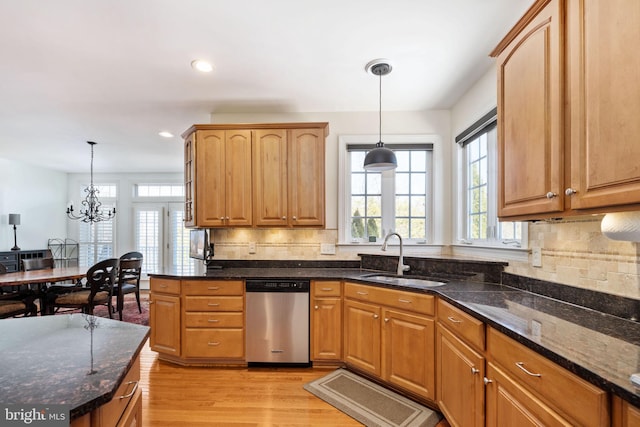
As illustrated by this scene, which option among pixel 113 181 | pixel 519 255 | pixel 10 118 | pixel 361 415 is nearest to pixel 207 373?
pixel 361 415

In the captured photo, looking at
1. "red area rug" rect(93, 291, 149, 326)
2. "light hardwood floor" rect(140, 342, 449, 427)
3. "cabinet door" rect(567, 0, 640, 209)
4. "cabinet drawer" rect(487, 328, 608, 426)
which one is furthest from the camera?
"red area rug" rect(93, 291, 149, 326)

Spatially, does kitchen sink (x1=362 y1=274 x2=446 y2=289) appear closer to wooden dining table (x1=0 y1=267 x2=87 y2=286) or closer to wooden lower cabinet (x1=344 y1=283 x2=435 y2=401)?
wooden lower cabinet (x1=344 y1=283 x2=435 y2=401)

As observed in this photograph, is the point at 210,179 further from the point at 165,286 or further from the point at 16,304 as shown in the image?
the point at 16,304

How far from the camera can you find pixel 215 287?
2695 millimetres

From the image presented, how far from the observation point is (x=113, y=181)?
6.53m

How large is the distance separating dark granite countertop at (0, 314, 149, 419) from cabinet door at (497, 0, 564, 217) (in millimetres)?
1703

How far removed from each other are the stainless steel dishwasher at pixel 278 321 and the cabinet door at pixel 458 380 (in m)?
1.16

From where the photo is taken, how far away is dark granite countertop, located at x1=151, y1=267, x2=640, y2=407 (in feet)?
→ 2.81

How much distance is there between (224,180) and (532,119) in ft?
8.42

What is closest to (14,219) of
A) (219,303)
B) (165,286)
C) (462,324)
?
(165,286)

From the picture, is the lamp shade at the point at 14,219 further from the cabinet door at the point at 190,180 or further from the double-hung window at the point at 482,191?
the double-hung window at the point at 482,191

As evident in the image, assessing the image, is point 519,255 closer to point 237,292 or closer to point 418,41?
point 418,41

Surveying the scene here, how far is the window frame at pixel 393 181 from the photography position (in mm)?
3160

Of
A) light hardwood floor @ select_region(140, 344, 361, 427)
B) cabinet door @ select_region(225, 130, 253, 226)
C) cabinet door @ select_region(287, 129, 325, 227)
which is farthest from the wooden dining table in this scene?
cabinet door @ select_region(287, 129, 325, 227)
